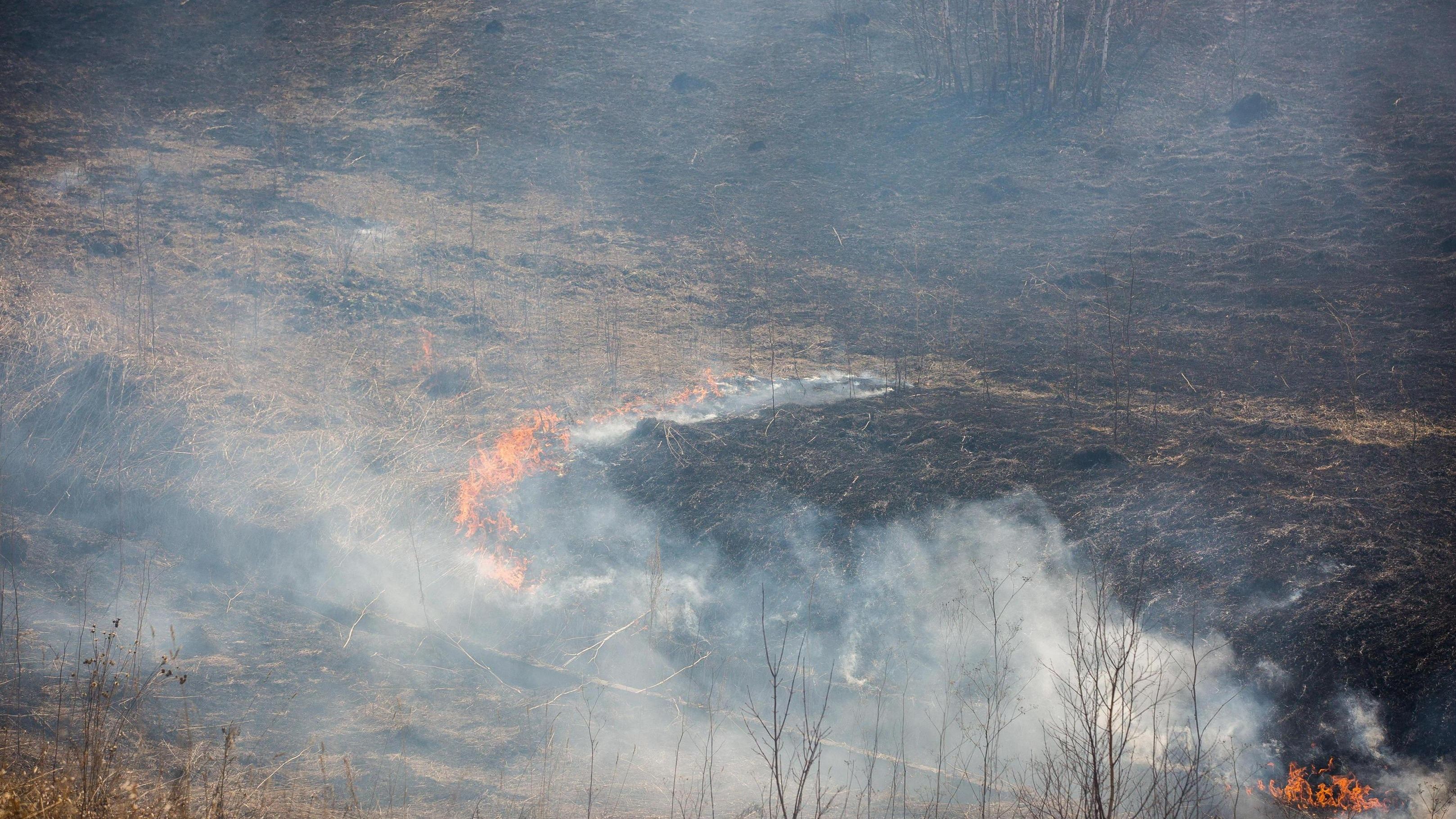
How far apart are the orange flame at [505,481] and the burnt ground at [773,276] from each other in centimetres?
30

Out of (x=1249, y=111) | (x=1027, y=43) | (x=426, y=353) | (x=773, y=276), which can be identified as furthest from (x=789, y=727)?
(x=1027, y=43)

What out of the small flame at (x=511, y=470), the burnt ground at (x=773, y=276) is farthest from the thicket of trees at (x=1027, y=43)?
the small flame at (x=511, y=470)

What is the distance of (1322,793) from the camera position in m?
6.36

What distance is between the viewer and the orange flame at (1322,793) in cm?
626

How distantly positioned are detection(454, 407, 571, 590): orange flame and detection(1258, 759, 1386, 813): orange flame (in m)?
5.97

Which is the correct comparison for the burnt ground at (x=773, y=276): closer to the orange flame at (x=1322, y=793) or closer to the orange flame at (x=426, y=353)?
the orange flame at (x=426, y=353)

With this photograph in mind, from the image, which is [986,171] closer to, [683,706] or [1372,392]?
[1372,392]

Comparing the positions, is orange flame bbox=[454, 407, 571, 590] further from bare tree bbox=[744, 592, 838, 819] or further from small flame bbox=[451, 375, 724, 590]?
bare tree bbox=[744, 592, 838, 819]

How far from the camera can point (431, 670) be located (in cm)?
789

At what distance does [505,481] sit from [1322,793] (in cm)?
701

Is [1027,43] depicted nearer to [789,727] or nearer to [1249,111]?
[1249,111]

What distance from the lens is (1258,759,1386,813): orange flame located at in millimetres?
6258

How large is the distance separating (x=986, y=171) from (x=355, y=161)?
9.76 meters

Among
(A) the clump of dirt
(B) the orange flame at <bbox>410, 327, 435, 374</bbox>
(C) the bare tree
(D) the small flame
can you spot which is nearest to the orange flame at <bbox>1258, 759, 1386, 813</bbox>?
(C) the bare tree
